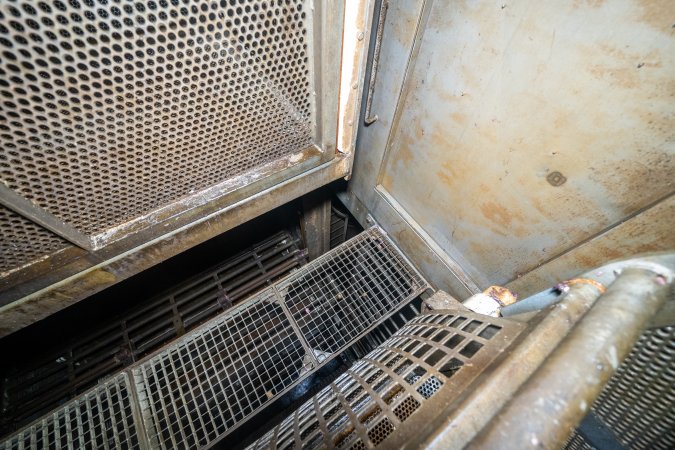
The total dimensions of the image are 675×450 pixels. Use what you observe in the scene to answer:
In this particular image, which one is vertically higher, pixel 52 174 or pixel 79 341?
pixel 79 341

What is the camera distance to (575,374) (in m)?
0.66

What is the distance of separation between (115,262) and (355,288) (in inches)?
71.9

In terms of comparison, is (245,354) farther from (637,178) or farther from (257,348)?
(637,178)

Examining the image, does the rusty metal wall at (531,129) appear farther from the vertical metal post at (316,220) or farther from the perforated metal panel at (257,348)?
the vertical metal post at (316,220)

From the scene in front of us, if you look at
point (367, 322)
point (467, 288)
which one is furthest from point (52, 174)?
point (467, 288)

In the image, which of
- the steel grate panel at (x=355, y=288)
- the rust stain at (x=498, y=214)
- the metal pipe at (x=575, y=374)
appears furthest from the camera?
the steel grate panel at (x=355, y=288)

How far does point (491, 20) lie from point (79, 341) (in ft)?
14.0

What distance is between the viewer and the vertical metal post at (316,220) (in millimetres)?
2854

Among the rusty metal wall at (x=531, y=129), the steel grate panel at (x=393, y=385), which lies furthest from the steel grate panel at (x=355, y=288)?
the steel grate panel at (x=393, y=385)

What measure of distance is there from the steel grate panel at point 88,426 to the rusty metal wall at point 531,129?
8.17 feet

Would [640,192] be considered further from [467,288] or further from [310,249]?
[310,249]

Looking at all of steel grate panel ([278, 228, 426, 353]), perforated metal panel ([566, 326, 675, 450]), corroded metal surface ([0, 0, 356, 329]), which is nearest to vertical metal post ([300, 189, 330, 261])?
steel grate panel ([278, 228, 426, 353])

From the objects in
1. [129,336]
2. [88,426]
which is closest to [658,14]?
[88,426]

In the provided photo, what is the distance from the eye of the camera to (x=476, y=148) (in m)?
1.62
